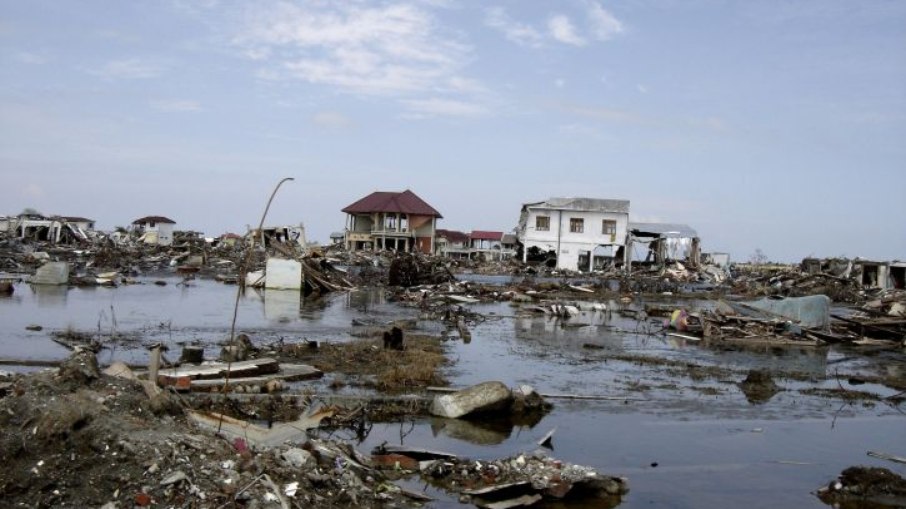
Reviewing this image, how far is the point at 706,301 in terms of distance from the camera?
119 feet

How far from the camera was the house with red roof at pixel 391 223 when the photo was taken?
211 ft

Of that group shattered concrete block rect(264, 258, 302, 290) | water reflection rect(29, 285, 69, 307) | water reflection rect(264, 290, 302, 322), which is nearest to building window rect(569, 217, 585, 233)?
shattered concrete block rect(264, 258, 302, 290)

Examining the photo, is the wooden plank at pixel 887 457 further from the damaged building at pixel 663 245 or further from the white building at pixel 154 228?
the white building at pixel 154 228

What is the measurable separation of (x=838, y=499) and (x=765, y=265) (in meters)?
64.1

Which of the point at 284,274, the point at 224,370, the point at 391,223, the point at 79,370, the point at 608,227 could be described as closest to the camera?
the point at 79,370

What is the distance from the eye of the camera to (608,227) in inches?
2210

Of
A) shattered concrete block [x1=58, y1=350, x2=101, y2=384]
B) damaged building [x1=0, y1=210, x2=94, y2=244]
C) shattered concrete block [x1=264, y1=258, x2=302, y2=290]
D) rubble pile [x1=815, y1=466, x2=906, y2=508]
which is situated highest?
damaged building [x1=0, y1=210, x2=94, y2=244]

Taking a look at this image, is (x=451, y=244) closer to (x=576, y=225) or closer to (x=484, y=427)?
(x=576, y=225)

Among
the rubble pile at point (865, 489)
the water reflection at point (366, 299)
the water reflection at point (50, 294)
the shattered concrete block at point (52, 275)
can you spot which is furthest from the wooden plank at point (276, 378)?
the shattered concrete block at point (52, 275)

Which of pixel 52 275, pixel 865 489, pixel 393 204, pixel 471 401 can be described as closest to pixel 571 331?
pixel 471 401

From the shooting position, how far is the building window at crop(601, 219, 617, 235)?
184 ft

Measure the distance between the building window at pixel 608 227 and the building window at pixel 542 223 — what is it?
13.3 ft

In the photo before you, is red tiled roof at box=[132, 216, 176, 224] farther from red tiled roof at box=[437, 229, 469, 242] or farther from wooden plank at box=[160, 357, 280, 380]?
wooden plank at box=[160, 357, 280, 380]

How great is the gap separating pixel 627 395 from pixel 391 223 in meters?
55.4
